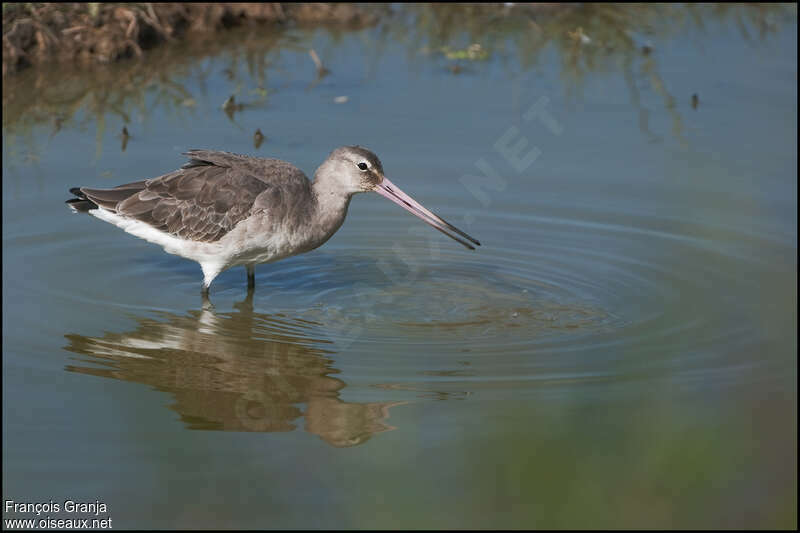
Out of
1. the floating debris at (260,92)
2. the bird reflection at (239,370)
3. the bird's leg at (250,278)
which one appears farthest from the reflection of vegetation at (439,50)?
the bird reflection at (239,370)

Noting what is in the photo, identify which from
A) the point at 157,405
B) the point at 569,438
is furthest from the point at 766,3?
the point at 569,438

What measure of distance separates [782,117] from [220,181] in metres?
5.40

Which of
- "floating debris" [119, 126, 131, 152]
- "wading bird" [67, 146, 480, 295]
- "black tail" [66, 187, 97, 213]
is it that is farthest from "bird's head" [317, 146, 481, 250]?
"floating debris" [119, 126, 131, 152]

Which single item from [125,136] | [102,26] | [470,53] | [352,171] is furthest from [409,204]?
[102,26]

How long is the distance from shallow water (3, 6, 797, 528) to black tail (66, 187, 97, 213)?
15.1 inches

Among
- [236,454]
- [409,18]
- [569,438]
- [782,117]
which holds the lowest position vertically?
[236,454]

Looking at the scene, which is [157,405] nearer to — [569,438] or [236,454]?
[236,454]

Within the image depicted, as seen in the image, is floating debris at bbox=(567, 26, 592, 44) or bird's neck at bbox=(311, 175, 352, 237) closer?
bird's neck at bbox=(311, 175, 352, 237)

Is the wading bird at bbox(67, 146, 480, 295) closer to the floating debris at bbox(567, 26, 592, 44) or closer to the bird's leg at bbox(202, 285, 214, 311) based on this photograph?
the bird's leg at bbox(202, 285, 214, 311)

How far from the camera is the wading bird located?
7.88m

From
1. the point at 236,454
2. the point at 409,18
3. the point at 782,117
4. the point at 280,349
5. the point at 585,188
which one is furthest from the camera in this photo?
the point at 409,18

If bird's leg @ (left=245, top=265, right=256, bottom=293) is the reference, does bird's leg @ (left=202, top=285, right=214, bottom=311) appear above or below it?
below

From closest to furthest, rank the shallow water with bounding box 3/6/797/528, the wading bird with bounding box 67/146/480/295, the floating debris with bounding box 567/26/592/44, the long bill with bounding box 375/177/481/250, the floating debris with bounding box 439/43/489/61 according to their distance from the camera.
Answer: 1. the shallow water with bounding box 3/6/797/528
2. the wading bird with bounding box 67/146/480/295
3. the long bill with bounding box 375/177/481/250
4. the floating debris with bounding box 439/43/489/61
5. the floating debris with bounding box 567/26/592/44

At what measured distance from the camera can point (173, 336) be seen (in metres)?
7.32
